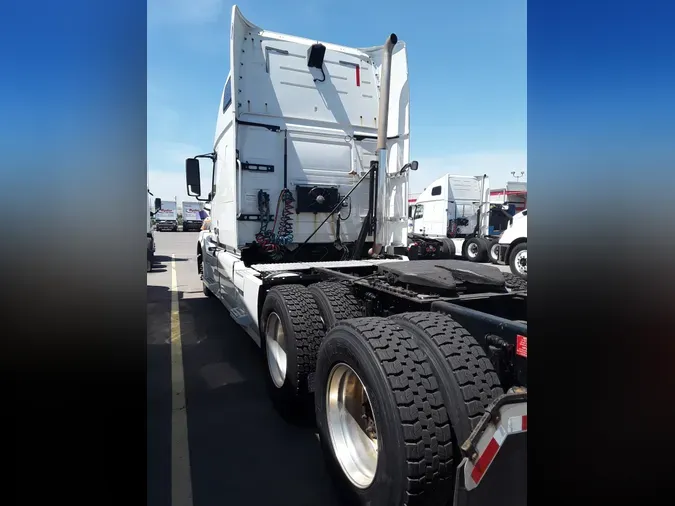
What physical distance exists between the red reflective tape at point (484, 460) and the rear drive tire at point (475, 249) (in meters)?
14.7

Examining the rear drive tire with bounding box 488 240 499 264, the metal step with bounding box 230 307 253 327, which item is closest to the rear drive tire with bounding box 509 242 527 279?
the rear drive tire with bounding box 488 240 499 264

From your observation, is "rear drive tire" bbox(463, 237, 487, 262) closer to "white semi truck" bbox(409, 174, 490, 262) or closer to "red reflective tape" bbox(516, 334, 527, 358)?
"white semi truck" bbox(409, 174, 490, 262)

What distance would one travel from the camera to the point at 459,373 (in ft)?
6.71

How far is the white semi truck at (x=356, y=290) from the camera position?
1929mm

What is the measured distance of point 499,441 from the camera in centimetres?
163

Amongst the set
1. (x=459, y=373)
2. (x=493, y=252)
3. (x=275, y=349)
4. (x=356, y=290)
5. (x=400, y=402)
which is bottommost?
(x=275, y=349)

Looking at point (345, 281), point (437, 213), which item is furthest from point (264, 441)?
point (437, 213)

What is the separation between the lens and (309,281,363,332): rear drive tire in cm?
344

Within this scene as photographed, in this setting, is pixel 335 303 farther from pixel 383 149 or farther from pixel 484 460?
pixel 383 149

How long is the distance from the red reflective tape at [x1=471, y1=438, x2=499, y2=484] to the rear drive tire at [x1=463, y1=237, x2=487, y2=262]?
14.7m

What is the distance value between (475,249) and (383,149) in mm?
11844

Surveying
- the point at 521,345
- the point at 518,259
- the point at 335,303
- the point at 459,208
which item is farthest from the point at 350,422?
the point at 459,208
